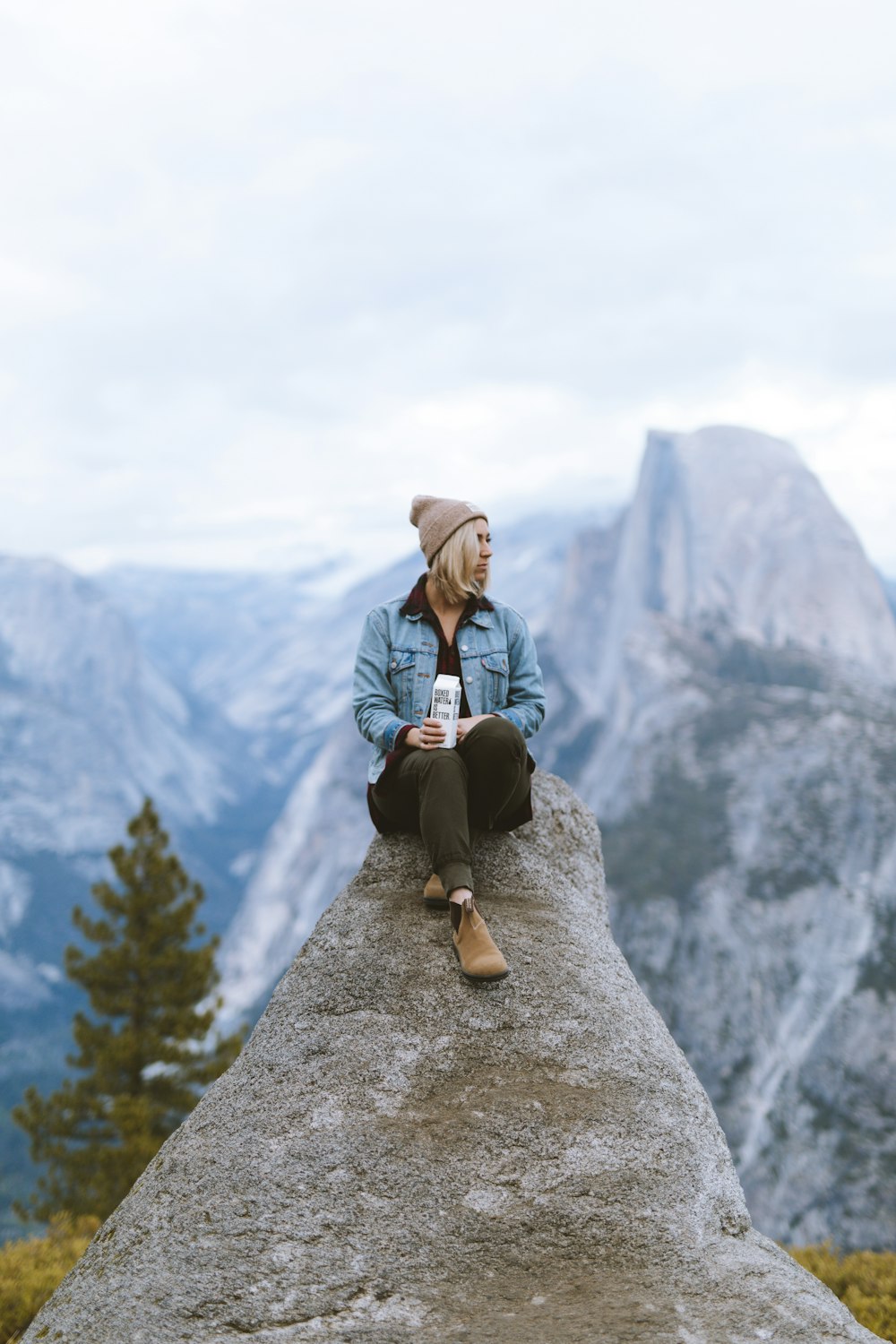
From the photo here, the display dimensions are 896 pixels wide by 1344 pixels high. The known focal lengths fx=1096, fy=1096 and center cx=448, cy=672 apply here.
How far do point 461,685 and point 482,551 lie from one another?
3.15ft

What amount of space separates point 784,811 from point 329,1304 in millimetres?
120722

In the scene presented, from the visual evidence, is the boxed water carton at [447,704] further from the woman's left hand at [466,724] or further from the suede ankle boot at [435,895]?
the suede ankle boot at [435,895]

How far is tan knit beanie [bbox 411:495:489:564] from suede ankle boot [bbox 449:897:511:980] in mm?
2458

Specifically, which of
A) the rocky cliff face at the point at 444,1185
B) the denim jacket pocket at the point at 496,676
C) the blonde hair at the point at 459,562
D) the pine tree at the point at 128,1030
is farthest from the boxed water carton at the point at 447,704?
the pine tree at the point at 128,1030

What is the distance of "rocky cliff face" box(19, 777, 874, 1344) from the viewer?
17.3 ft

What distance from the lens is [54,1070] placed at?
187 m

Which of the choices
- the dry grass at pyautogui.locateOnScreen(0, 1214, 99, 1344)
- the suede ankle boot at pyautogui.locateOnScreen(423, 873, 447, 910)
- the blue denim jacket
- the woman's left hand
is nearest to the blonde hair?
the blue denim jacket

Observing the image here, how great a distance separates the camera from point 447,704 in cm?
718

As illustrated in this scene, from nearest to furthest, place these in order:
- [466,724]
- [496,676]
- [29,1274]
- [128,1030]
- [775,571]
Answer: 1. [466,724]
2. [496,676]
3. [29,1274]
4. [128,1030]
5. [775,571]

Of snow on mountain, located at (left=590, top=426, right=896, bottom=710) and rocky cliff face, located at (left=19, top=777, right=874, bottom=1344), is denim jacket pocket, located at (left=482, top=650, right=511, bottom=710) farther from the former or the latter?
snow on mountain, located at (left=590, top=426, right=896, bottom=710)

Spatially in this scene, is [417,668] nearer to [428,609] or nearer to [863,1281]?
[428,609]

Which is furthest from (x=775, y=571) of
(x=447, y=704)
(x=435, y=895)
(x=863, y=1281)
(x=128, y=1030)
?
(x=447, y=704)

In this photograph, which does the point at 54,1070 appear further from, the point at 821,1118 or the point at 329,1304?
the point at 329,1304

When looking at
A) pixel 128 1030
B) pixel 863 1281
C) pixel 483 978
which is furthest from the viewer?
pixel 128 1030
